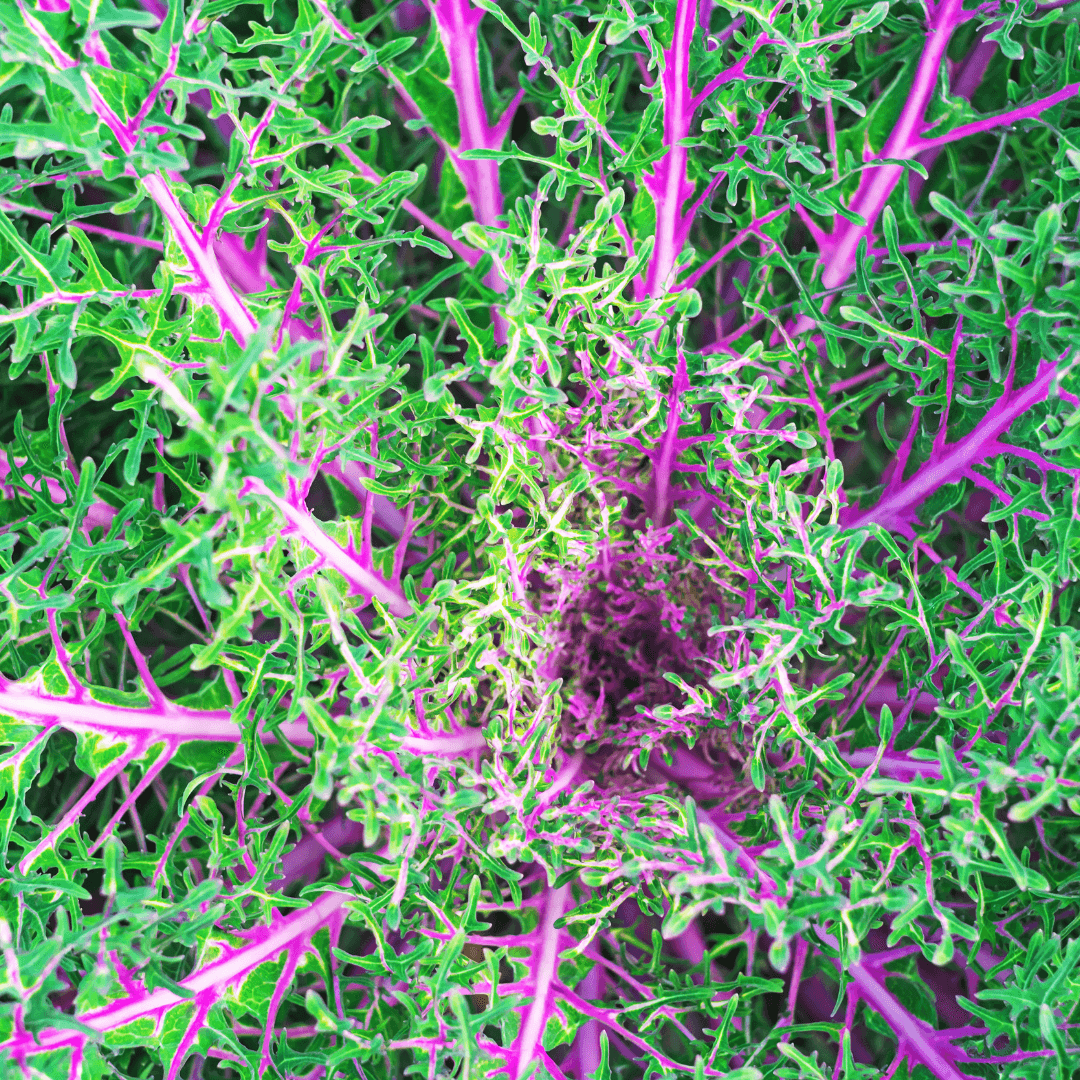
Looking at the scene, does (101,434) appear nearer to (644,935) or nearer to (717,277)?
(717,277)

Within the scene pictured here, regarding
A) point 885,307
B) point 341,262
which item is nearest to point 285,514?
point 341,262

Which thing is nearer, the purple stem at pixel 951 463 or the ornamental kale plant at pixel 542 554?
the ornamental kale plant at pixel 542 554

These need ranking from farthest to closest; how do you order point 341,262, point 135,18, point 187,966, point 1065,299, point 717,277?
1. point 717,277
2. point 187,966
3. point 341,262
4. point 1065,299
5. point 135,18

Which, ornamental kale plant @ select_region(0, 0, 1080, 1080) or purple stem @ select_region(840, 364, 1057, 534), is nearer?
ornamental kale plant @ select_region(0, 0, 1080, 1080)

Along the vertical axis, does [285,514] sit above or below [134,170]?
below

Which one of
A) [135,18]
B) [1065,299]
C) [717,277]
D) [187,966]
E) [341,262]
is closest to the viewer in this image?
[135,18]

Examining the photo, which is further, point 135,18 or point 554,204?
point 554,204

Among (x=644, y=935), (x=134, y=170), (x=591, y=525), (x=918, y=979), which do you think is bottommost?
(x=644, y=935)
